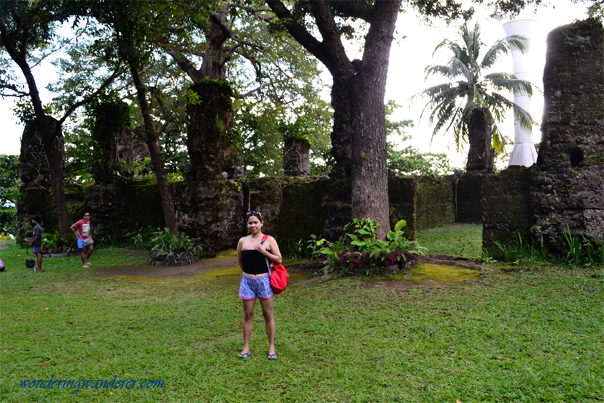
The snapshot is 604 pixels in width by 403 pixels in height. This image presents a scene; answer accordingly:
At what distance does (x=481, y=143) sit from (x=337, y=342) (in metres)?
14.5

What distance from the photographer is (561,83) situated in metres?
7.17

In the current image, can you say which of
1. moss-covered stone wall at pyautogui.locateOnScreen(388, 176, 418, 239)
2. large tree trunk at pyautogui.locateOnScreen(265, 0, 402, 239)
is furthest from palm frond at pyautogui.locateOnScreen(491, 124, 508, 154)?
large tree trunk at pyautogui.locateOnScreen(265, 0, 402, 239)

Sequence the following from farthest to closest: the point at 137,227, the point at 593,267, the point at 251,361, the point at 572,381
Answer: the point at 137,227, the point at 593,267, the point at 251,361, the point at 572,381

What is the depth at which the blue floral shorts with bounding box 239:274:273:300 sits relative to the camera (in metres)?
3.83

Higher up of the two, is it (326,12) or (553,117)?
(326,12)

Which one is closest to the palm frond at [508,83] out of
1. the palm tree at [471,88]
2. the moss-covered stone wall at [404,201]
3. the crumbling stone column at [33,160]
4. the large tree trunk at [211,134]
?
the palm tree at [471,88]

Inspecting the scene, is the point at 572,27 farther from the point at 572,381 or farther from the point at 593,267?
the point at 572,381

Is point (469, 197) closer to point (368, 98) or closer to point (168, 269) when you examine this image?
point (368, 98)

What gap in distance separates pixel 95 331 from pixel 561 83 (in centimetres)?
824

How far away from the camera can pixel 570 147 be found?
23.1ft

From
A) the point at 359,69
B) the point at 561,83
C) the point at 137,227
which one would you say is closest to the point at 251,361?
the point at 359,69

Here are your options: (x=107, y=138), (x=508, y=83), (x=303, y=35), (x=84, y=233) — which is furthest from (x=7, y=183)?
(x=508, y=83)

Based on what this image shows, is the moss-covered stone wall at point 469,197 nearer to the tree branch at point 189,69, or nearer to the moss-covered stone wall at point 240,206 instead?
the moss-covered stone wall at point 240,206

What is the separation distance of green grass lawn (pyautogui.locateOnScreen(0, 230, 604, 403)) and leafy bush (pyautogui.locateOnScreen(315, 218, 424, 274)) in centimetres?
51
